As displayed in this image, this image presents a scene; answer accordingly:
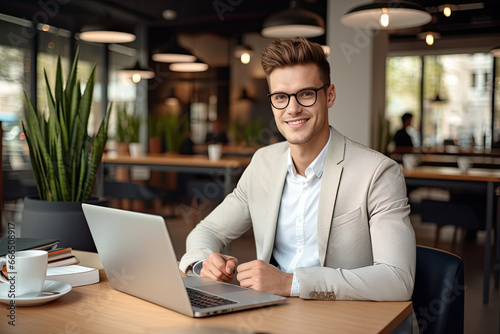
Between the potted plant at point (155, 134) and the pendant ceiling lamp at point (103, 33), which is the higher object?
the pendant ceiling lamp at point (103, 33)

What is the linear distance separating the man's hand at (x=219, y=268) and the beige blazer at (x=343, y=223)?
0.35 ft

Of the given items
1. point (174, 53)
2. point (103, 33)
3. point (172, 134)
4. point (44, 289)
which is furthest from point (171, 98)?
point (44, 289)

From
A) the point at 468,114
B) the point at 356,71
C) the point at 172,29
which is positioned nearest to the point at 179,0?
the point at 172,29

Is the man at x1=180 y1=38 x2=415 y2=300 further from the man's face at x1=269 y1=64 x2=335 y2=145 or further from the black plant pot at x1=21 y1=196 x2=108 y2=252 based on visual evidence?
the black plant pot at x1=21 y1=196 x2=108 y2=252

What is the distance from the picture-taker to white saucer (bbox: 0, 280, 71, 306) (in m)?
1.18

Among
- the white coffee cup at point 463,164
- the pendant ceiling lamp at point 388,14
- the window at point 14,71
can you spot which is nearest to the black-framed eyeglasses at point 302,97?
the pendant ceiling lamp at point 388,14

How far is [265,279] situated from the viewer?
131cm

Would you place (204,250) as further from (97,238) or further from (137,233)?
(137,233)

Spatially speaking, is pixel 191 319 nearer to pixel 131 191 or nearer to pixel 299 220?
pixel 299 220

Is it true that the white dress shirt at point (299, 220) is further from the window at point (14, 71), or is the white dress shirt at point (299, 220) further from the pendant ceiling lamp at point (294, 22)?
the window at point (14, 71)

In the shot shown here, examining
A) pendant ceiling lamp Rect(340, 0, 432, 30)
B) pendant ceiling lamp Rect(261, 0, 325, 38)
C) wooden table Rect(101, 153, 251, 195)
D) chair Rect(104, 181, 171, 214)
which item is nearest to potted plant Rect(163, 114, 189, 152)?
wooden table Rect(101, 153, 251, 195)

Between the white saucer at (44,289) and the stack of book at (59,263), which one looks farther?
the stack of book at (59,263)

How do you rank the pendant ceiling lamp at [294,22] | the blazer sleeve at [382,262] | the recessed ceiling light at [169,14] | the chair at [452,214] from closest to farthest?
the blazer sleeve at [382,262], the chair at [452,214], the pendant ceiling lamp at [294,22], the recessed ceiling light at [169,14]

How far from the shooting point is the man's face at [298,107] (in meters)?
1.67
